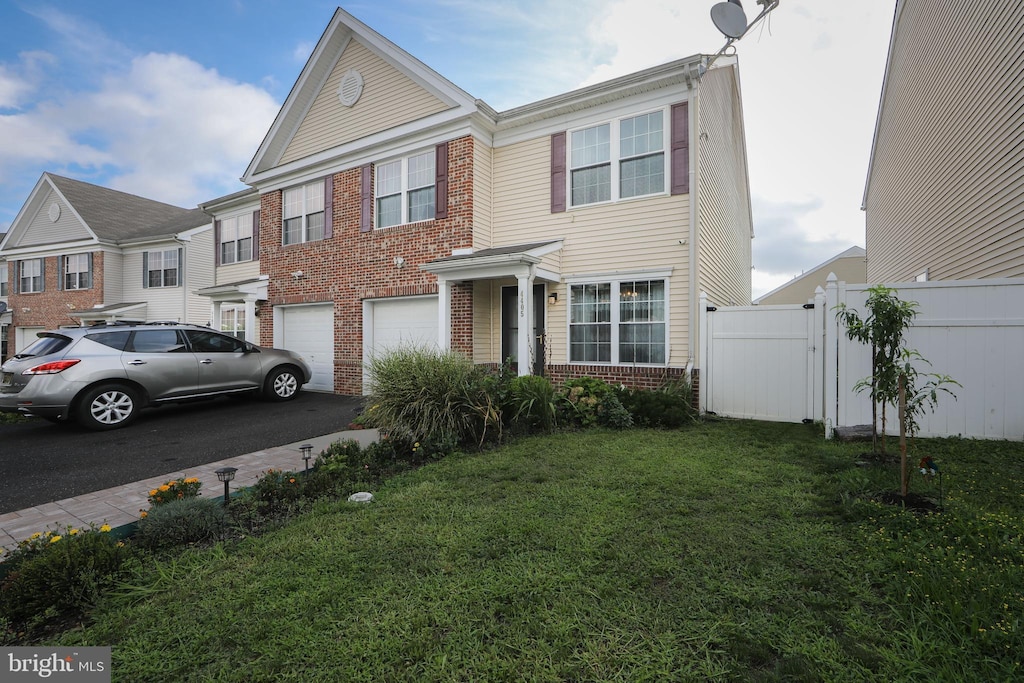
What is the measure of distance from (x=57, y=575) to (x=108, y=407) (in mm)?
5844

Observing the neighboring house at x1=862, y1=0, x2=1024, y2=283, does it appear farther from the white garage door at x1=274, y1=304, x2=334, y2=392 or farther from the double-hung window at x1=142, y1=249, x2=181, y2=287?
the double-hung window at x1=142, y1=249, x2=181, y2=287

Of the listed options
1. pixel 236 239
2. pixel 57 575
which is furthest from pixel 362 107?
pixel 57 575

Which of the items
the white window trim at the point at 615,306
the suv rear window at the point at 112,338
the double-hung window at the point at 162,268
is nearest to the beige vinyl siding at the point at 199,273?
the double-hung window at the point at 162,268

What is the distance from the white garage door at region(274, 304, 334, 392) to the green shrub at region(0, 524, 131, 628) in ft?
28.4

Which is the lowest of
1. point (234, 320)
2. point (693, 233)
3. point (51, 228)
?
point (234, 320)

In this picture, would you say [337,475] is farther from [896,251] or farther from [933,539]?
[896,251]

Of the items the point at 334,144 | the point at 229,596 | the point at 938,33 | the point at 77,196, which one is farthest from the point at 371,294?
the point at 77,196

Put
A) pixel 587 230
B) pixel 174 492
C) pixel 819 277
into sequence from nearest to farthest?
1. pixel 174 492
2. pixel 587 230
3. pixel 819 277

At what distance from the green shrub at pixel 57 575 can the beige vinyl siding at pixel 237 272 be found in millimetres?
12815

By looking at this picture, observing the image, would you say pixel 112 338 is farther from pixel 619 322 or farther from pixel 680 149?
pixel 680 149

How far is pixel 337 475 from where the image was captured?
4215 millimetres

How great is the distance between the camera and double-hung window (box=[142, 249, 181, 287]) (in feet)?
55.1

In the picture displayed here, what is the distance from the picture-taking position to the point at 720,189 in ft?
34.0

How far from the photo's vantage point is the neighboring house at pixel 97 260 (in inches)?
657
